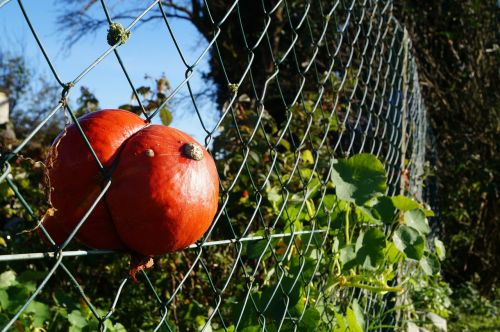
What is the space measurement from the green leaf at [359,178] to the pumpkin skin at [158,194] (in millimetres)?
798

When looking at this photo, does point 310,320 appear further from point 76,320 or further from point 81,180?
point 81,180

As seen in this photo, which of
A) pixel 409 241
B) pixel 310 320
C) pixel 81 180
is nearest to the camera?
pixel 81 180

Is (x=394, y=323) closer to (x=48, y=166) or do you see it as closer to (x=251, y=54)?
(x=251, y=54)

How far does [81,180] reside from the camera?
63cm

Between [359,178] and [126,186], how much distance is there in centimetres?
94

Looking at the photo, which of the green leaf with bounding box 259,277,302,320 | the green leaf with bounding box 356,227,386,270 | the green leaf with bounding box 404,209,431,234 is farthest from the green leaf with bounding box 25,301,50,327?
the green leaf with bounding box 404,209,431,234

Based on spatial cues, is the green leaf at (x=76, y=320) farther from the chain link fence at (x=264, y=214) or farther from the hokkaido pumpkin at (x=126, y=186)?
the hokkaido pumpkin at (x=126, y=186)

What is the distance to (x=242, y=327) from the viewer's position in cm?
124

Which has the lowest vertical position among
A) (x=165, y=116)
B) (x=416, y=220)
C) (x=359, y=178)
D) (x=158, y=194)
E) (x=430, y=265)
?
(x=430, y=265)

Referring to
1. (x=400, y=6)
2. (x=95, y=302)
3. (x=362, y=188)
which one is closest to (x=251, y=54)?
(x=362, y=188)

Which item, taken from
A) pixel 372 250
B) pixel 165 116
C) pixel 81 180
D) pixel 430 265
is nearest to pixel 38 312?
pixel 165 116

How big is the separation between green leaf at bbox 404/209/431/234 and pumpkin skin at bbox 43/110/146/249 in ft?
3.93

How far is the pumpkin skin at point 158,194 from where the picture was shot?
644 millimetres

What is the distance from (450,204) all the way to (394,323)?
3.21 metres
